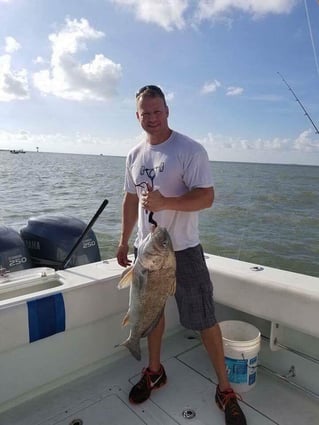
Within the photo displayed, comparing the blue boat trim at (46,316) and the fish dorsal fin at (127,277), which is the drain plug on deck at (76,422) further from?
the fish dorsal fin at (127,277)

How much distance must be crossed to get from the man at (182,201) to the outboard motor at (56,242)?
176 centimetres

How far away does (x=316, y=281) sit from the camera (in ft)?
8.33

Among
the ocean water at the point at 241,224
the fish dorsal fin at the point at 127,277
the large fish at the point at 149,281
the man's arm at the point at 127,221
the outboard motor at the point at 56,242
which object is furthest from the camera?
the ocean water at the point at 241,224

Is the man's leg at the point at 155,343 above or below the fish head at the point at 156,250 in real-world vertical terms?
below

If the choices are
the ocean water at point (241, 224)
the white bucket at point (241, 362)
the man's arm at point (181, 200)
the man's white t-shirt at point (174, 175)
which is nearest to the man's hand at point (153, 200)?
the man's arm at point (181, 200)

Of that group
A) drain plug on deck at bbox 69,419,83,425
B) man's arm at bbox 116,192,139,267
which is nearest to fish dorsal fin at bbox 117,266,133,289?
man's arm at bbox 116,192,139,267

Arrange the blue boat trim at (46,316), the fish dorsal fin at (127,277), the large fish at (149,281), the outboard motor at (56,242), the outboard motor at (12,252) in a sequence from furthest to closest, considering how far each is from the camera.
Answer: the outboard motor at (56,242)
the outboard motor at (12,252)
the blue boat trim at (46,316)
the fish dorsal fin at (127,277)
the large fish at (149,281)

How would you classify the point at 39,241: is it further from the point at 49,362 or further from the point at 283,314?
the point at 283,314

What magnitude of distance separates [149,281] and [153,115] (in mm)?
974

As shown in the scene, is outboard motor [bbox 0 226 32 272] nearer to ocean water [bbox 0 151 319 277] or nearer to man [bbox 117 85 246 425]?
man [bbox 117 85 246 425]

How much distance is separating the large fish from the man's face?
0.62m

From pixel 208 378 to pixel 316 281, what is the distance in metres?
1.07

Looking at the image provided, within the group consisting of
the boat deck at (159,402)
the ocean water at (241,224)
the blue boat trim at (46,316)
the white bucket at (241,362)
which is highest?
the blue boat trim at (46,316)

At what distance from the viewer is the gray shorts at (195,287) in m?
2.28
